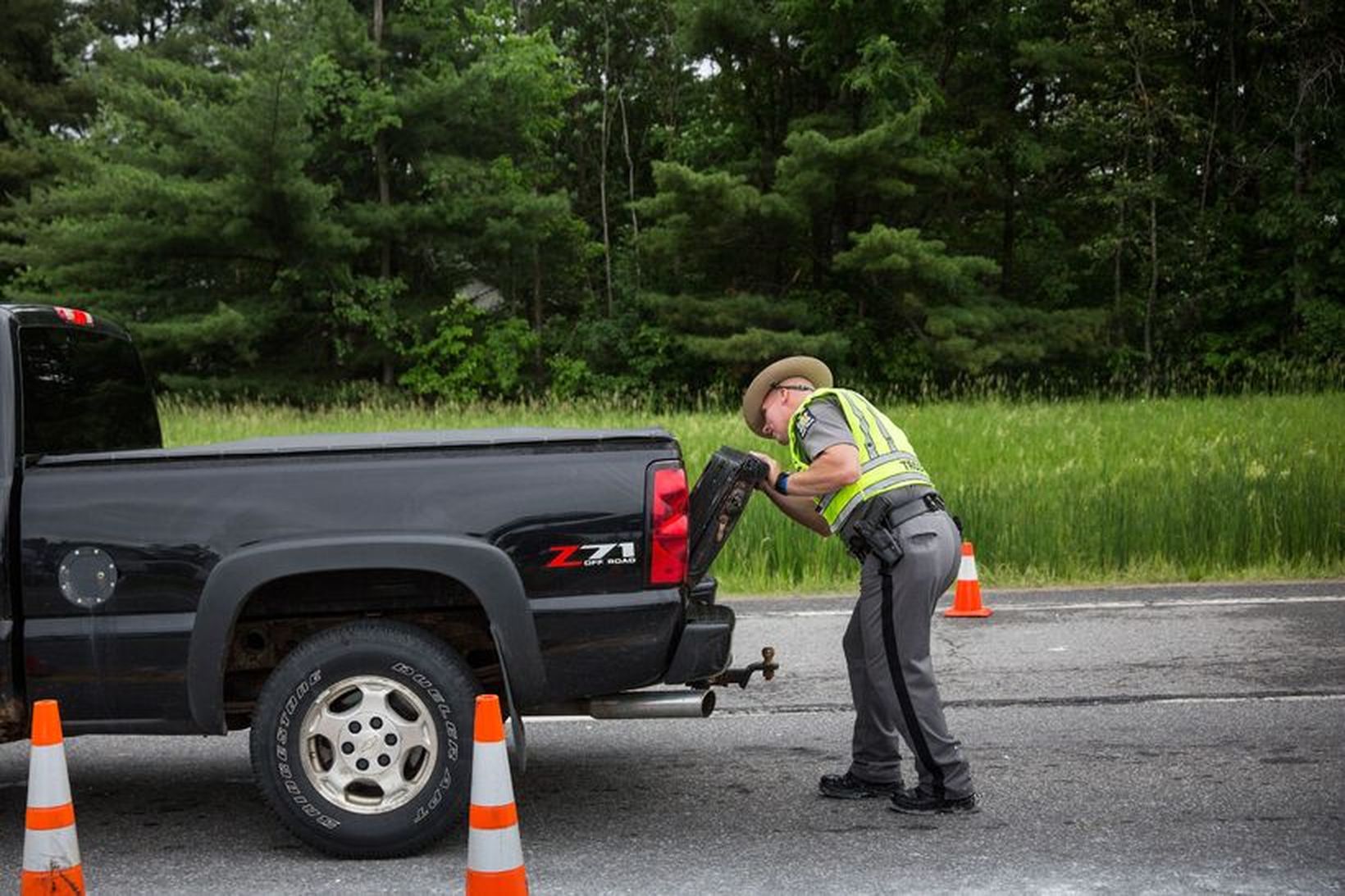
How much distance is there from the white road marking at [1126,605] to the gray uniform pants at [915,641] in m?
4.30

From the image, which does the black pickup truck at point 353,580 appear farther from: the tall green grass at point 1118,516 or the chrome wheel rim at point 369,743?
the tall green grass at point 1118,516

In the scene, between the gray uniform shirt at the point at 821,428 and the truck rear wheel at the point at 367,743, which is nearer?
the truck rear wheel at the point at 367,743

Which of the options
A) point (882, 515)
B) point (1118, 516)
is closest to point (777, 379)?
→ point (882, 515)

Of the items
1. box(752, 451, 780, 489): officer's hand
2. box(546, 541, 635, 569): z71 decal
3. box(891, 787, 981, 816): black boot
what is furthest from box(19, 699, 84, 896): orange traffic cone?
box(891, 787, 981, 816): black boot

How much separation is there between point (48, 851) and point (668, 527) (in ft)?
6.74

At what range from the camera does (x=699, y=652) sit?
198 inches

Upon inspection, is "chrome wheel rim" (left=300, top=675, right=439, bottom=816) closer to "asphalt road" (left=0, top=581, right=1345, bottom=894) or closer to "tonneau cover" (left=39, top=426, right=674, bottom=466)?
"asphalt road" (left=0, top=581, right=1345, bottom=894)

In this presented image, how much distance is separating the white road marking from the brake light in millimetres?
4948

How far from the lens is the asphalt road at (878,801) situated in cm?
473

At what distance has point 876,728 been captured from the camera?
18.5 ft

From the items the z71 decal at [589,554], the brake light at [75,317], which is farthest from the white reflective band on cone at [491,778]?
the brake light at [75,317]

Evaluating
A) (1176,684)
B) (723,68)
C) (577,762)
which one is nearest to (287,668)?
(577,762)

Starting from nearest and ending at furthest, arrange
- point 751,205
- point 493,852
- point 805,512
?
point 493,852 < point 805,512 < point 751,205

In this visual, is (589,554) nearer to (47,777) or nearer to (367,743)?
(367,743)
